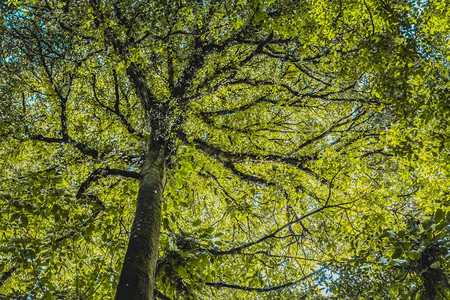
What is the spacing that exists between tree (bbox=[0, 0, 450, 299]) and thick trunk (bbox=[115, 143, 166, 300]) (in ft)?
0.08

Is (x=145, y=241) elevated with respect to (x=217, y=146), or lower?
lower

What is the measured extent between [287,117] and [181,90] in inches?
193

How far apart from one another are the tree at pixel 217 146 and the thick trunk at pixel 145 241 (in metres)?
0.02

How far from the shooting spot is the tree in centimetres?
468

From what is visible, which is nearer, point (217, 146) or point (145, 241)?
point (145, 241)

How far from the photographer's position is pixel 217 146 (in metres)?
10.4

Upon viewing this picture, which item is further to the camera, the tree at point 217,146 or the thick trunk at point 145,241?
the tree at point 217,146

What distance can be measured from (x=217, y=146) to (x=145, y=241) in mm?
6344

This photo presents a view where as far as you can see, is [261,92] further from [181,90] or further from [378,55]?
[378,55]

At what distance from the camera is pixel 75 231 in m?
5.48

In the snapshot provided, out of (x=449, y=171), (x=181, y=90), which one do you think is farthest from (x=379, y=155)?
(x=181, y=90)

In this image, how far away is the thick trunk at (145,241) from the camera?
3.57 meters

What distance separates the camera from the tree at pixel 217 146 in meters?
4.68

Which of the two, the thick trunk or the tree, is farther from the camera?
the tree
